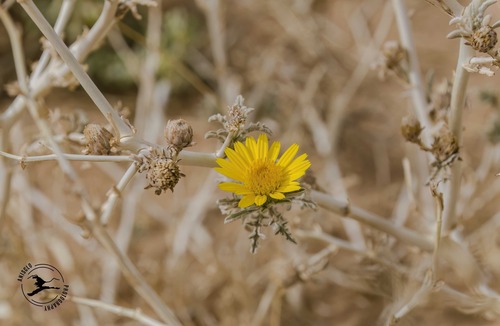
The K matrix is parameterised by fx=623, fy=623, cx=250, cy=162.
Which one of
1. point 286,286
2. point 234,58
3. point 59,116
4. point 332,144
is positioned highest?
point 234,58

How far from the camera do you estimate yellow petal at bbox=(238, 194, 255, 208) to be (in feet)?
3.49

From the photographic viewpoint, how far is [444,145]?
123 cm

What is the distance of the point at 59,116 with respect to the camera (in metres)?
1.45

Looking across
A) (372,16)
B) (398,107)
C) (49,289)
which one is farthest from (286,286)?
(372,16)

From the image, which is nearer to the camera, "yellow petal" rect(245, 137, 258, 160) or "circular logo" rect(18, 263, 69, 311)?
"yellow petal" rect(245, 137, 258, 160)

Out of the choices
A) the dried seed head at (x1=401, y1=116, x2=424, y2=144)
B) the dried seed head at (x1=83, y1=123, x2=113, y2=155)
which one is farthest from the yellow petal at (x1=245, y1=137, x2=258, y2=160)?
the dried seed head at (x1=401, y1=116, x2=424, y2=144)

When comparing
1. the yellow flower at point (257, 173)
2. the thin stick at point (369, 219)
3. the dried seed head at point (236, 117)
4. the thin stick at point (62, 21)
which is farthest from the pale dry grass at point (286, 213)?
the dried seed head at point (236, 117)

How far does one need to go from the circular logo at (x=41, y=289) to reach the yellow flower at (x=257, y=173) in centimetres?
64

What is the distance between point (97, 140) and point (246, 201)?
28 centimetres

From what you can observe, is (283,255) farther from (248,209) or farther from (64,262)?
(248,209)

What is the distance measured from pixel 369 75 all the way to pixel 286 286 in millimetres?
1644

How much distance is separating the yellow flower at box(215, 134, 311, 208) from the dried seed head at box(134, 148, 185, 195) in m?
0.08

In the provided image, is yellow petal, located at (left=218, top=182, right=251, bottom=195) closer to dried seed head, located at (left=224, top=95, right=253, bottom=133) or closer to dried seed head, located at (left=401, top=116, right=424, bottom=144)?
dried seed head, located at (left=224, top=95, right=253, bottom=133)

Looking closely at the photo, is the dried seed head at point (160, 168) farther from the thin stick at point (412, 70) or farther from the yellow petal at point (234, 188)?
the thin stick at point (412, 70)
